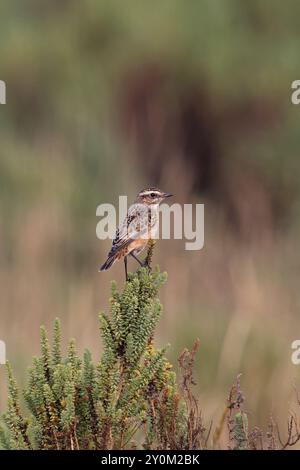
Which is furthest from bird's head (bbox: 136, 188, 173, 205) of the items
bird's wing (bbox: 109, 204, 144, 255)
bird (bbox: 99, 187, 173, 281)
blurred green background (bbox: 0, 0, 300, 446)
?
blurred green background (bbox: 0, 0, 300, 446)

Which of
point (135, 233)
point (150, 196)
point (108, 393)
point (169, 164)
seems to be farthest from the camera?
point (169, 164)

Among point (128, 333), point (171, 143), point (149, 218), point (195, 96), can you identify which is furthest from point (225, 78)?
point (128, 333)

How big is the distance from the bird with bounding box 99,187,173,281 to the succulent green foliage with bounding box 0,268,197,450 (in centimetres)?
94

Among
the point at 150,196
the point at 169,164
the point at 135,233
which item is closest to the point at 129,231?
the point at 135,233

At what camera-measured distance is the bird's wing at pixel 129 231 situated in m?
6.10

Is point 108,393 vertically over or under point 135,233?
under

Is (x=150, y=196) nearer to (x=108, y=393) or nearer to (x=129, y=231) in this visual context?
(x=129, y=231)

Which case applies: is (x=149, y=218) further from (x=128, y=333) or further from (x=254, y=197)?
(x=254, y=197)

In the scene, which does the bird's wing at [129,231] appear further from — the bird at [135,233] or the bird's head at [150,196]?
the bird's head at [150,196]

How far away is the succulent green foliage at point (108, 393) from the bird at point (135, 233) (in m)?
0.94

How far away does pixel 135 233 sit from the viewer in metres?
6.11

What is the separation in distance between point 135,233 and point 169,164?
21.5 feet

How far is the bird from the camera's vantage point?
6109 millimetres

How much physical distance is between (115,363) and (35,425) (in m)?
0.41
